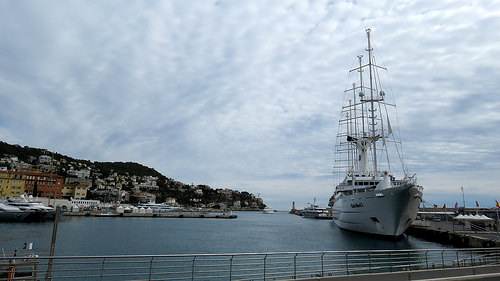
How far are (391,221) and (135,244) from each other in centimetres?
3200

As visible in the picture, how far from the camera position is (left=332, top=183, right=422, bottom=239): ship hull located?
35438 mm

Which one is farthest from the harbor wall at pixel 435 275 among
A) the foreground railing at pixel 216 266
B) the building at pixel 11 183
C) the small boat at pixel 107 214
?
the building at pixel 11 183

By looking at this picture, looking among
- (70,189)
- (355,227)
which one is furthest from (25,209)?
(355,227)

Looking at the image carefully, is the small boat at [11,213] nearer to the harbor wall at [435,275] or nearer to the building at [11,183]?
the building at [11,183]

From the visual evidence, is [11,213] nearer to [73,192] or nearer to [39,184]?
[39,184]

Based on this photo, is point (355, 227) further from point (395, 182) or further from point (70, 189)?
point (70, 189)

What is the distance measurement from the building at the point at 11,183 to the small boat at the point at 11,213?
34.0 meters

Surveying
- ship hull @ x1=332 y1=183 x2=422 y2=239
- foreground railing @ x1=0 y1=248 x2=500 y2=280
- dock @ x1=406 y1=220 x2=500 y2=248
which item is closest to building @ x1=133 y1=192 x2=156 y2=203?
ship hull @ x1=332 y1=183 x2=422 y2=239

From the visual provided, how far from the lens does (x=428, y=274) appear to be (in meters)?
11.3

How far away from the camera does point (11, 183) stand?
95438 mm

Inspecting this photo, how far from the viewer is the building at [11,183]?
93375mm

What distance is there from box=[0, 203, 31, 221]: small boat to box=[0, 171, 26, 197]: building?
34026 mm

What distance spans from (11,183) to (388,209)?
365ft

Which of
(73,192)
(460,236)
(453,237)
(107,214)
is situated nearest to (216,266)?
(460,236)
